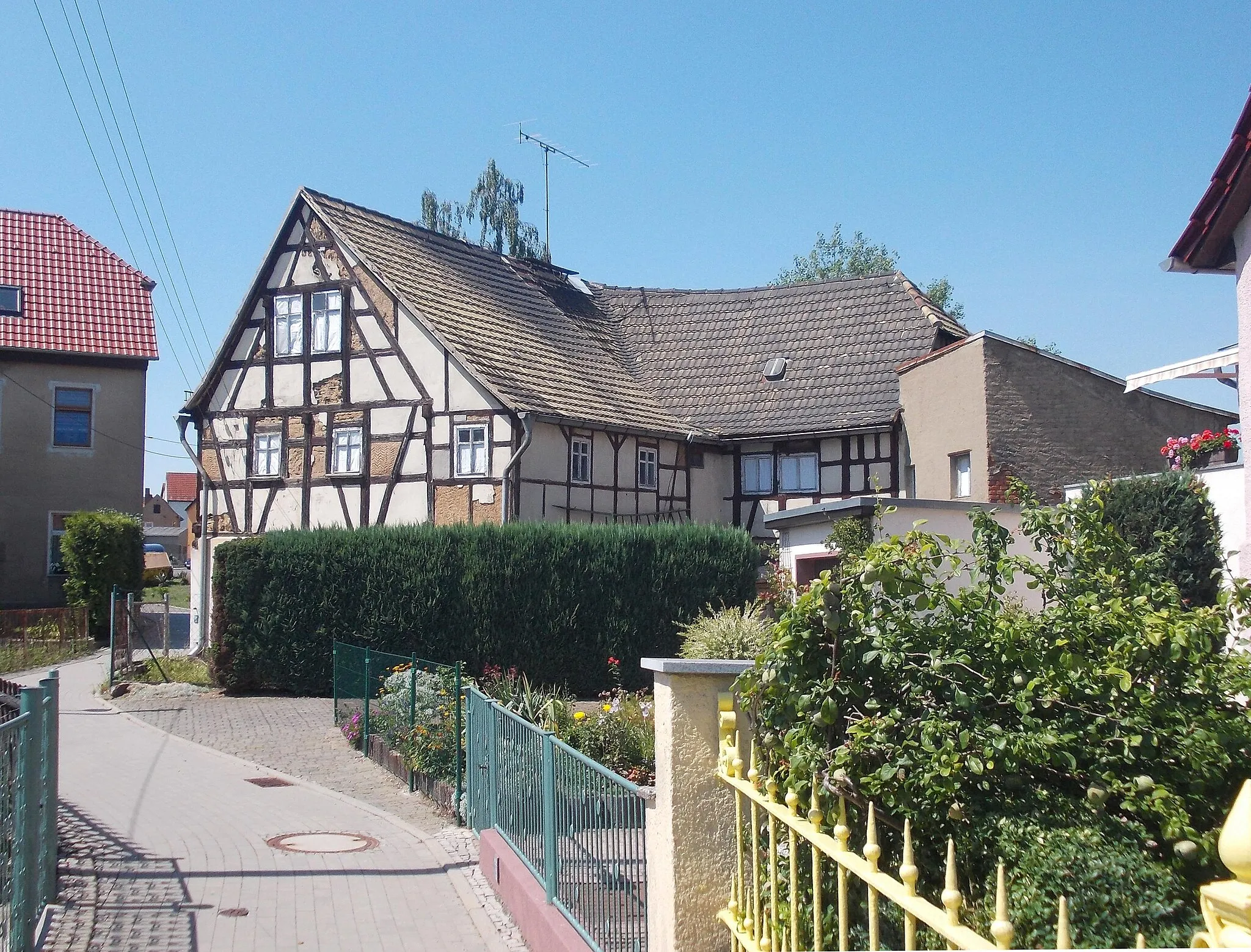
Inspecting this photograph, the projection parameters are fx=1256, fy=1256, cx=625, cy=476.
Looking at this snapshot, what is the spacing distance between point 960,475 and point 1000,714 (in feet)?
66.9

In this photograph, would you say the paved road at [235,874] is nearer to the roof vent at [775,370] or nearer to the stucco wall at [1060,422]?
the stucco wall at [1060,422]

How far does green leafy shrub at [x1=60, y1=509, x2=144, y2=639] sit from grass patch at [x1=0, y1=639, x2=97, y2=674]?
3.72 ft

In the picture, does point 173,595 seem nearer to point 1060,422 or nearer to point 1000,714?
point 1060,422

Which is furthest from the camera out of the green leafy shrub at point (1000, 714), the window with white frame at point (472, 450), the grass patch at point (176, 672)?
the window with white frame at point (472, 450)

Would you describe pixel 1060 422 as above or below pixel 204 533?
above

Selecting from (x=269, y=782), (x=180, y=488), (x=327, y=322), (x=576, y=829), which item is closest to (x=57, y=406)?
(x=327, y=322)

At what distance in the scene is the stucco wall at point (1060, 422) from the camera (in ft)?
74.8

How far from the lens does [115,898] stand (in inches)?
330

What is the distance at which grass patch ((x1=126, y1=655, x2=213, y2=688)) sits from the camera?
72.0ft

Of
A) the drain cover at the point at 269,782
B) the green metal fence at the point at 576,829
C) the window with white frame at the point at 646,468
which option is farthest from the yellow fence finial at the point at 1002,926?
the window with white frame at the point at 646,468

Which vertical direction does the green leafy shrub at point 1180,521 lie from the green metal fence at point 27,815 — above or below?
above

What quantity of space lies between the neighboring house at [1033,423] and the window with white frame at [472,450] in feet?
28.3

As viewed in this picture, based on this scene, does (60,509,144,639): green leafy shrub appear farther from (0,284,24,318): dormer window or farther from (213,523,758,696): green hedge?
(213,523,758,696): green hedge

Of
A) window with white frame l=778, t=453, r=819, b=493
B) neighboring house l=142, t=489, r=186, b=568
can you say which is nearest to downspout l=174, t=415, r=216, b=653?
window with white frame l=778, t=453, r=819, b=493
